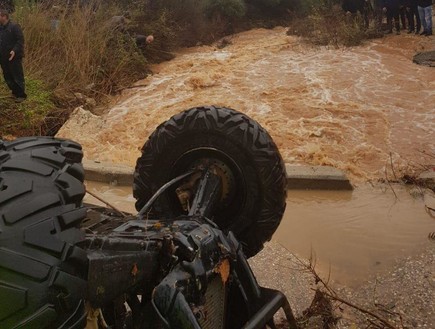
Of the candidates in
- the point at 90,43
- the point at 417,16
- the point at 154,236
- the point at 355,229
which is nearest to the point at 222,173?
the point at 154,236

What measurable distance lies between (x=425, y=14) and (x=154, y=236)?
45.8 feet

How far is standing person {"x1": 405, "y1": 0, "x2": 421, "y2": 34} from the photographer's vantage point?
14118mm

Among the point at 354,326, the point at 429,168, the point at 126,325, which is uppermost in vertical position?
the point at 126,325

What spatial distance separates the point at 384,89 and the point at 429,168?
4444mm

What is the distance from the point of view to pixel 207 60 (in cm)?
1415

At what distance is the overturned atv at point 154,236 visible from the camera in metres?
1.57

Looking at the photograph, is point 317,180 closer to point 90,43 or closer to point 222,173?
point 222,173

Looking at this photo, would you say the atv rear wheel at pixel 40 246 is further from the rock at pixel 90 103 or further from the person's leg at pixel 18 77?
the rock at pixel 90 103

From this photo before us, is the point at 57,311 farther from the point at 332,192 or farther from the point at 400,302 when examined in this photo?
the point at 332,192

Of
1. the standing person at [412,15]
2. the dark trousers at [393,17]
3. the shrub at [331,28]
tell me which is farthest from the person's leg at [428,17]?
the shrub at [331,28]

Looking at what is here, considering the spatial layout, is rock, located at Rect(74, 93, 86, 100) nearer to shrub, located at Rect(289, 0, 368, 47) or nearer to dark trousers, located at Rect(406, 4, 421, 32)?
shrub, located at Rect(289, 0, 368, 47)

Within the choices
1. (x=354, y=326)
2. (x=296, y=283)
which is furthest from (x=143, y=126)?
(x=354, y=326)

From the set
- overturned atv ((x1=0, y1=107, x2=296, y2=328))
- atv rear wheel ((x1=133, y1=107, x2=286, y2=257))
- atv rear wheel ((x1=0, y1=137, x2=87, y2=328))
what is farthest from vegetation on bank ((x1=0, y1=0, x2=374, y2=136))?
atv rear wheel ((x1=0, y1=137, x2=87, y2=328))

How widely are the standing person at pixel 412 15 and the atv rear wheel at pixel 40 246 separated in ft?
46.0
